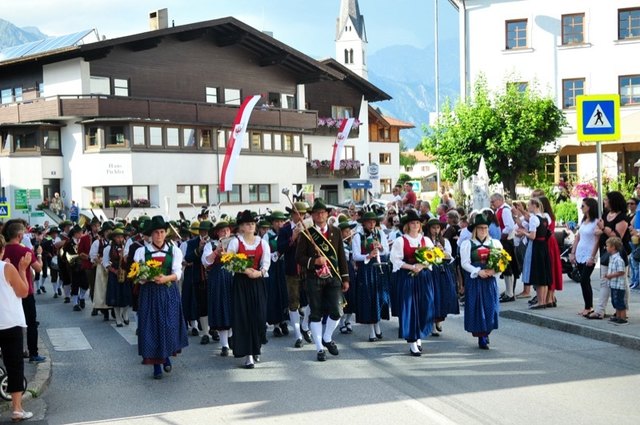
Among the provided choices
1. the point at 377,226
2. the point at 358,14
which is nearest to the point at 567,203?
the point at 377,226

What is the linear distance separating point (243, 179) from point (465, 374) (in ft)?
125

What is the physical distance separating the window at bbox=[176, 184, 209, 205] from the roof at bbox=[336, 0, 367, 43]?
3752 inches

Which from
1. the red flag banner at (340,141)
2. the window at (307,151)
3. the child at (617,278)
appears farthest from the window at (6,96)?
the child at (617,278)

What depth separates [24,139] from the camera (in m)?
43.3

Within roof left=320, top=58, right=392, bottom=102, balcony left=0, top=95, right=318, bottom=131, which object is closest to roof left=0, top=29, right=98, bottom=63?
balcony left=0, top=95, right=318, bottom=131

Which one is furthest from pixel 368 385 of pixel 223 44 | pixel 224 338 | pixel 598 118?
pixel 223 44

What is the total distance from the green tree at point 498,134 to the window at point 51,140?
1957 cm

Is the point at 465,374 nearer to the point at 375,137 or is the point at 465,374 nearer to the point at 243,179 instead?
the point at 243,179

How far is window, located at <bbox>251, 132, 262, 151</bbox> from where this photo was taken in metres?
47.6

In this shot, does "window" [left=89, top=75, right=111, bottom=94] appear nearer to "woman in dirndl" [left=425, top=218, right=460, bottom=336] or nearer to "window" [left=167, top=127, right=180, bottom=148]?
"window" [left=167, top=127, right=180, bottom=148]

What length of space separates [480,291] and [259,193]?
38.0 metres

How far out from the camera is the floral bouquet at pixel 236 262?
1040 cm

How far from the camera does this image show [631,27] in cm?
4022

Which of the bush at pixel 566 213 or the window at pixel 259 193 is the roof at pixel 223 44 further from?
the bush at pixel 566 213
